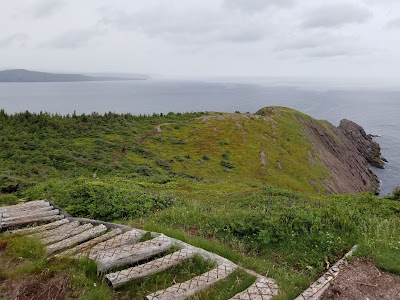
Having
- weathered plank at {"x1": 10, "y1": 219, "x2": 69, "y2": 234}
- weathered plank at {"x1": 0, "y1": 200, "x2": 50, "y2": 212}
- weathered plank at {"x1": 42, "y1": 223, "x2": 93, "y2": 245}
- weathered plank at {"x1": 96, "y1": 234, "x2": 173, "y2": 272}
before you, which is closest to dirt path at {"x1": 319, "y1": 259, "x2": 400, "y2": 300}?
weathered plank at {"x1": 96, "y1": 234, "x2": 173, "y2": 272}

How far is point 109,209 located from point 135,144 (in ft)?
128

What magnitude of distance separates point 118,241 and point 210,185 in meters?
24.4

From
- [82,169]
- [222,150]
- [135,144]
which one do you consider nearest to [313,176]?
[222,150]

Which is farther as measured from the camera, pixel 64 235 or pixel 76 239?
pixel 64 235

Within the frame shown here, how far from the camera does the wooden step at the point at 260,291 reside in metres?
5.58

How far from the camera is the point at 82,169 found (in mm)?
33219

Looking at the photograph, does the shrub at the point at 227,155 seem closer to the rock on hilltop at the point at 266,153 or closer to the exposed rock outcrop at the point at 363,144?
the rock on hilltop at the point at 266,153

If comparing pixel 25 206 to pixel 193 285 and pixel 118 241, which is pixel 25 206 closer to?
pixel 118 241

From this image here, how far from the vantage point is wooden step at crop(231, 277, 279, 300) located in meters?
5.58

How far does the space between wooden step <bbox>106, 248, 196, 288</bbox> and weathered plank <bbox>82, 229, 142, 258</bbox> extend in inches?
44.8

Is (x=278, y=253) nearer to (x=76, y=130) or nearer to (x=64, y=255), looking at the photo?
(x=64, y=255)

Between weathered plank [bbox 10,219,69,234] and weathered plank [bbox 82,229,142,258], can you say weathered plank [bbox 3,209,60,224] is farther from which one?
weathered plank [bbox 82,229,142,258]

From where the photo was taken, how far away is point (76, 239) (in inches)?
320

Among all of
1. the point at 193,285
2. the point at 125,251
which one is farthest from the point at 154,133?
the point at 193,285
